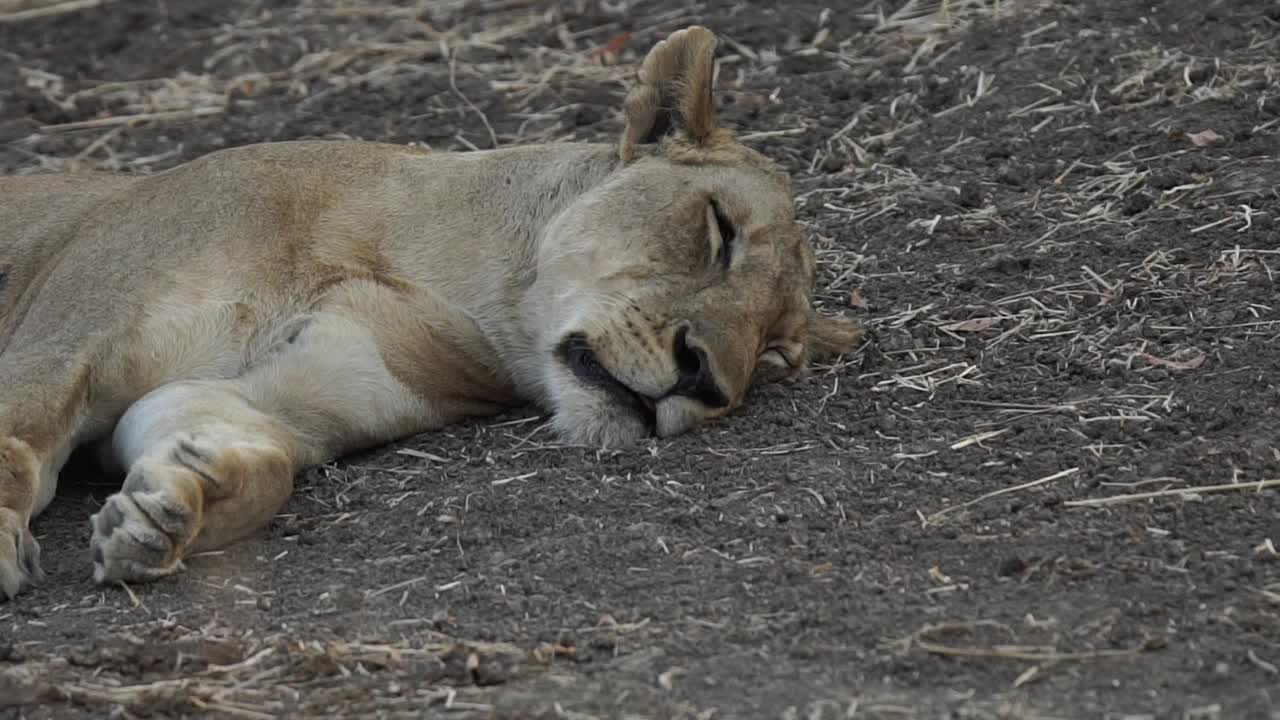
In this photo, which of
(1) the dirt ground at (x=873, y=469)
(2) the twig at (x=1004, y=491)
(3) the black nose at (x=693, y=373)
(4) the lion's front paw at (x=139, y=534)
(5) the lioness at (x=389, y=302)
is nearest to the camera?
(1) the dirt ground at (x=873, y=469)

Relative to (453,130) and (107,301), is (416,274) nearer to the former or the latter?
(107,301)

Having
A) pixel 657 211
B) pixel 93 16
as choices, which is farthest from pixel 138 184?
pixel 93 16

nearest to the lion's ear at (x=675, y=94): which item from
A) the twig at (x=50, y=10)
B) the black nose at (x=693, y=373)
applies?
the black nose at (x=693, y=373)

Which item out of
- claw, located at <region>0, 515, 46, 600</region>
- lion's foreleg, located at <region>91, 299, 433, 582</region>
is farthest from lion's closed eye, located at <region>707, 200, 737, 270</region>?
claw, located at <region>0, 515, 46, 600</region>

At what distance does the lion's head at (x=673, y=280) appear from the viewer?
16.8ft

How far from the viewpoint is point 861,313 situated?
6133 millimetres

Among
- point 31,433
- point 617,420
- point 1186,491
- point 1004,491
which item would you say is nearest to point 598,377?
point 617,420

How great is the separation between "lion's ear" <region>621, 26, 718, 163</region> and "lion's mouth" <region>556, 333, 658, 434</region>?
684 millimetres

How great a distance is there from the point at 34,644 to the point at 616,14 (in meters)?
5.19

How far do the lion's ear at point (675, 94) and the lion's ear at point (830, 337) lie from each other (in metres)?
0.62

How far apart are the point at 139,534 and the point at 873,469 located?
1.74 metres

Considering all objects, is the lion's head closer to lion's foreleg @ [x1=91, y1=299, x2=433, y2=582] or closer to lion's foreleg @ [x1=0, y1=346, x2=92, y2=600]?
lion's foreleg @ [x1=91, y1=299, x2=433, y2=582]

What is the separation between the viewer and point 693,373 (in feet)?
16.9

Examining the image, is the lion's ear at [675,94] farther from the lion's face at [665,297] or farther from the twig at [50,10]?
the twig at [50,10]
